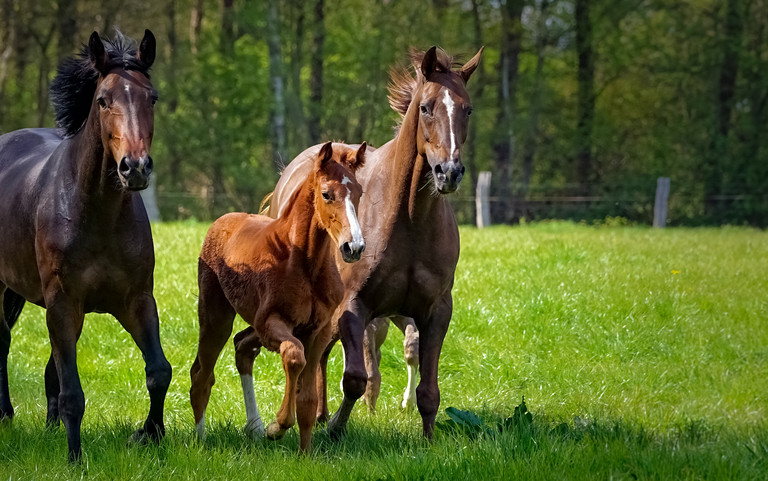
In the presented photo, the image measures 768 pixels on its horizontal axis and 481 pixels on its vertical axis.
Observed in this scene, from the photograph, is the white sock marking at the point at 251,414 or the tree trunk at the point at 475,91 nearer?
the white sock marking at the point at 251,414

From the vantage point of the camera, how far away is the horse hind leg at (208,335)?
554 cm

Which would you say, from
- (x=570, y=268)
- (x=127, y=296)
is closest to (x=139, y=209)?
(x=127, y=296)

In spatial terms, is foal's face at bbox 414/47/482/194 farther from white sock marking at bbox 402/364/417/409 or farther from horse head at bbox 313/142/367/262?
white sock marking at bbox 402/364/417/409

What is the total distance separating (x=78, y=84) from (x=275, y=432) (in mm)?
2308

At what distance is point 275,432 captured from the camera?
4910 mm

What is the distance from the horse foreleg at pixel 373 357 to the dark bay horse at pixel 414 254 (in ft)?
2.99

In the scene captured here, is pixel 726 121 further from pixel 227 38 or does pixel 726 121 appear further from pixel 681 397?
pixel 681 397

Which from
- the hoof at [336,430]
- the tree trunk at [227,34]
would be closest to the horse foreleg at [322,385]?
the hoof at [336,430]

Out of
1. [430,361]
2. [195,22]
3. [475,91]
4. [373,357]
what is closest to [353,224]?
[430,361]

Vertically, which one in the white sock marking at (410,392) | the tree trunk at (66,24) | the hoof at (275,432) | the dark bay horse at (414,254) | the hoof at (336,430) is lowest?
the white sock marking at (410,392)

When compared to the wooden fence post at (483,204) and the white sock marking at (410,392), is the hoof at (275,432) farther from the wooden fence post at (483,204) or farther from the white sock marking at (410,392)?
the wooden fence post at (483,204)

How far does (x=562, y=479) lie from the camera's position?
12.9ft

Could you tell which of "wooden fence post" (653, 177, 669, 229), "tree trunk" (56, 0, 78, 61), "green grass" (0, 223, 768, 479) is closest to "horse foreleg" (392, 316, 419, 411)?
"green grass" (0, 223, 768, 479)

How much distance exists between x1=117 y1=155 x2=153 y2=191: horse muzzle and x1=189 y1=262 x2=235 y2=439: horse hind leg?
4.41ft
